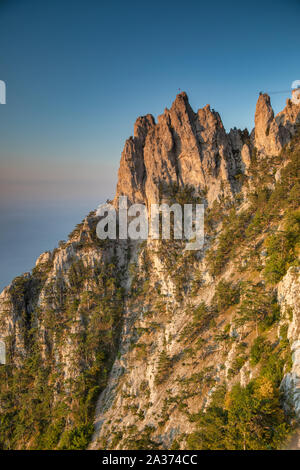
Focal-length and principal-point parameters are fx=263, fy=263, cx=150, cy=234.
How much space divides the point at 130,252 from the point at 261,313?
4230cm

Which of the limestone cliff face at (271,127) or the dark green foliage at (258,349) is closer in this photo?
the dark green foliage at (258,349)

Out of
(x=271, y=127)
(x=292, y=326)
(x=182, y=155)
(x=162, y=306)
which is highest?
(x=271, y=127)

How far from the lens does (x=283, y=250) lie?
46531 mm

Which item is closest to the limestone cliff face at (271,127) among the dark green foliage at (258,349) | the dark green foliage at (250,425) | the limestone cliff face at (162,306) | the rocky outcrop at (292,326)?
the limestone cliff face at (162,306)

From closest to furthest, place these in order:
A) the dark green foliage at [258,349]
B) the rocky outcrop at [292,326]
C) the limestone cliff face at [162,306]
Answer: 1. the rocky outcrop at [292,326]
2. the dark green foliage at [258,349]
3. the limestone cliff face at [162,306]

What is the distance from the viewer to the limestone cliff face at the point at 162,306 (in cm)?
4272

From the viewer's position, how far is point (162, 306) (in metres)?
63.1

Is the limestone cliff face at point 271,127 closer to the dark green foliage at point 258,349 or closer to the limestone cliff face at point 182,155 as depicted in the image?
the limestone cliff face at point 182,155

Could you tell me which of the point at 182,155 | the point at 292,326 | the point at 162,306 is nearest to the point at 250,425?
the point at 292,326

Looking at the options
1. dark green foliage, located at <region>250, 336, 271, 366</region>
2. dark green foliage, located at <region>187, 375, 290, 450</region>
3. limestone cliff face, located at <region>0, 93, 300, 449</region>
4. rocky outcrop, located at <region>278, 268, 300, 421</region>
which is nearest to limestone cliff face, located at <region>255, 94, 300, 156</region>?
limestone cliff face, located at <region>0, 93, 300, 449</region>

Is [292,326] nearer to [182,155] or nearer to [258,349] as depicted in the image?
[258,349]

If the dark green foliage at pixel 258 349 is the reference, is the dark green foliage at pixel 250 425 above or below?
below
